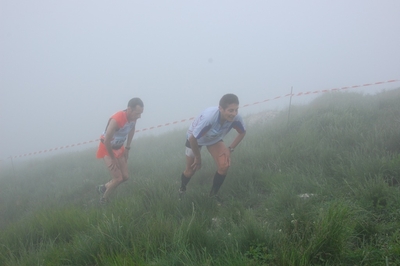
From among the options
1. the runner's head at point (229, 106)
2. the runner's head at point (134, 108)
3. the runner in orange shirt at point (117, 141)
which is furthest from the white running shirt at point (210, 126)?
the runner in orange shirt at point (117, 141)

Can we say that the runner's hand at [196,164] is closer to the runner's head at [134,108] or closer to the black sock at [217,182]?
the black sock at [217,182]

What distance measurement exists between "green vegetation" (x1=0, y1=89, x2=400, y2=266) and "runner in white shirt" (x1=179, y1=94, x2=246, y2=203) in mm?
308

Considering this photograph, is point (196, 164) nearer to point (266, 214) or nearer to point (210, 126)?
point (210, 126)

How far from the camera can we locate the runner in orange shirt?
18.0 ft

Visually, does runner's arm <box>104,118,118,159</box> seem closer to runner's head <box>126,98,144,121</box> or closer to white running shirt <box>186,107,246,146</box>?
runner's head <box>126,98,144,121</box>

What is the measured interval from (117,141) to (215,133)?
2.10 metres

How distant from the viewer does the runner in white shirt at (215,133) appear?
445 cm

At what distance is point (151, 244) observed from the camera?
114 inches

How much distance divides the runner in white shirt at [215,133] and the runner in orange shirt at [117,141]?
50.8 inches

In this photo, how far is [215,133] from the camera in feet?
15.7

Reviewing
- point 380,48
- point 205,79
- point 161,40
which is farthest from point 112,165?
point 161,40

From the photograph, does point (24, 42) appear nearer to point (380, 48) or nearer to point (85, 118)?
point (85, 118)

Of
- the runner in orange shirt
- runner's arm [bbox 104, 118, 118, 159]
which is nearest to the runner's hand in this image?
the runner in orange shirt

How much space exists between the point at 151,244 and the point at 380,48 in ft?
223
